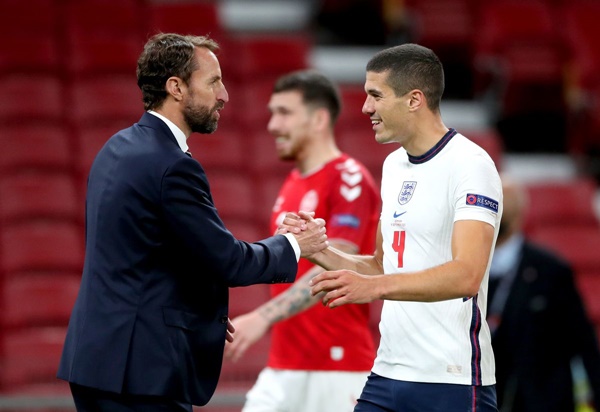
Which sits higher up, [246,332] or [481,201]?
[481,201]

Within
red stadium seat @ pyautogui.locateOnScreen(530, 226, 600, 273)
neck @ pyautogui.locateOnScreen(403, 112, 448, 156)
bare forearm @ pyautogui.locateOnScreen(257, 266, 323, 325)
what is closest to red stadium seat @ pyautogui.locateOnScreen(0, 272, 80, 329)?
bare forearm @ pyautogui.locateOnScreen(257, 266, 323, 325)

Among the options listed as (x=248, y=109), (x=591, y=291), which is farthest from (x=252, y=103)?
(x=591, y=291)

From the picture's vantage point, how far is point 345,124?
27.2 feet

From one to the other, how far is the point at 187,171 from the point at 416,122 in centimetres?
78

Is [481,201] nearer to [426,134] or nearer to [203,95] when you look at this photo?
[426,134]

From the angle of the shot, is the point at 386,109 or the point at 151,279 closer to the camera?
the point at 151,279

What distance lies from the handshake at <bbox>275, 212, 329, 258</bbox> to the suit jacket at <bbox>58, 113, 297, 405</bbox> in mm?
277

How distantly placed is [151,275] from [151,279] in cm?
1

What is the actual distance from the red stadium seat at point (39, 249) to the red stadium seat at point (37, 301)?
15 centimetres

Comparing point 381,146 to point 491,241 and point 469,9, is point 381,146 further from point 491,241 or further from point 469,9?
point 491,241

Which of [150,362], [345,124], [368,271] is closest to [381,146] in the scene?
[345,124]

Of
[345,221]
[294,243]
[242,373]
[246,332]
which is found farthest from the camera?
[242,373]

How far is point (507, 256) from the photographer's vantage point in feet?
18.2

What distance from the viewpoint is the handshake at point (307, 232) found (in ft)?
12.4
